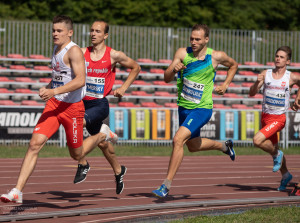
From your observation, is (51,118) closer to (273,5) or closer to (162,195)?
(162,195)

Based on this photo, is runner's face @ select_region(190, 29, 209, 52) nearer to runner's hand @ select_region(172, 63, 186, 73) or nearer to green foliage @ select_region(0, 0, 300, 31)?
runner's hand @ select_region(172, 63, 186, 73)

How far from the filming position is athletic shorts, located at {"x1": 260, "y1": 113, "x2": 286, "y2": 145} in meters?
11.1

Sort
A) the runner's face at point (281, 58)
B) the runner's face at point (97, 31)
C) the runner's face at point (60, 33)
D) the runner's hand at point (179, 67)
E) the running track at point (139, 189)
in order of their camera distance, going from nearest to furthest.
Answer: the running track at point (139, 189), the runner's face at point (60, 33), the runner's hand at point (179, 67), the runner's face at point (97, 31), the runner's face at point (281, 58)

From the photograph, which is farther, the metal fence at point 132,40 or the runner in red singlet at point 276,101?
the metal fence at point 132,40

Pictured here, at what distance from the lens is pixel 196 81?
32.0 feet

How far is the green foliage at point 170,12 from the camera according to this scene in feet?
126

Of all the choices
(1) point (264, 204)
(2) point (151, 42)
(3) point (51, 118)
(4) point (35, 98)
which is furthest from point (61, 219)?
(2) point (151, 42)

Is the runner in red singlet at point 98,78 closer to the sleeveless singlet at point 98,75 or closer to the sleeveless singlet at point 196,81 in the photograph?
the sleeveless singlet at point 98,75

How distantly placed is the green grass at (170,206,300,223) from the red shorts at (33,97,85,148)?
182cm

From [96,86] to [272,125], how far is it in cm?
303

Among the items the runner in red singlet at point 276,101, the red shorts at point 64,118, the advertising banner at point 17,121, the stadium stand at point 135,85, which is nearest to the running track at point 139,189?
the runner in red singlet at point 276,101

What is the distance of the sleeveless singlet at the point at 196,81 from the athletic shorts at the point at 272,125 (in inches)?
64.6

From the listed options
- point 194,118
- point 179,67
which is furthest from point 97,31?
point 194,118

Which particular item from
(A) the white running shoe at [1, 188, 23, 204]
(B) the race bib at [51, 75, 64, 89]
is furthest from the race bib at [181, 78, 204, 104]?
(A) the white running shoe at [1, 188, 23, 204]
